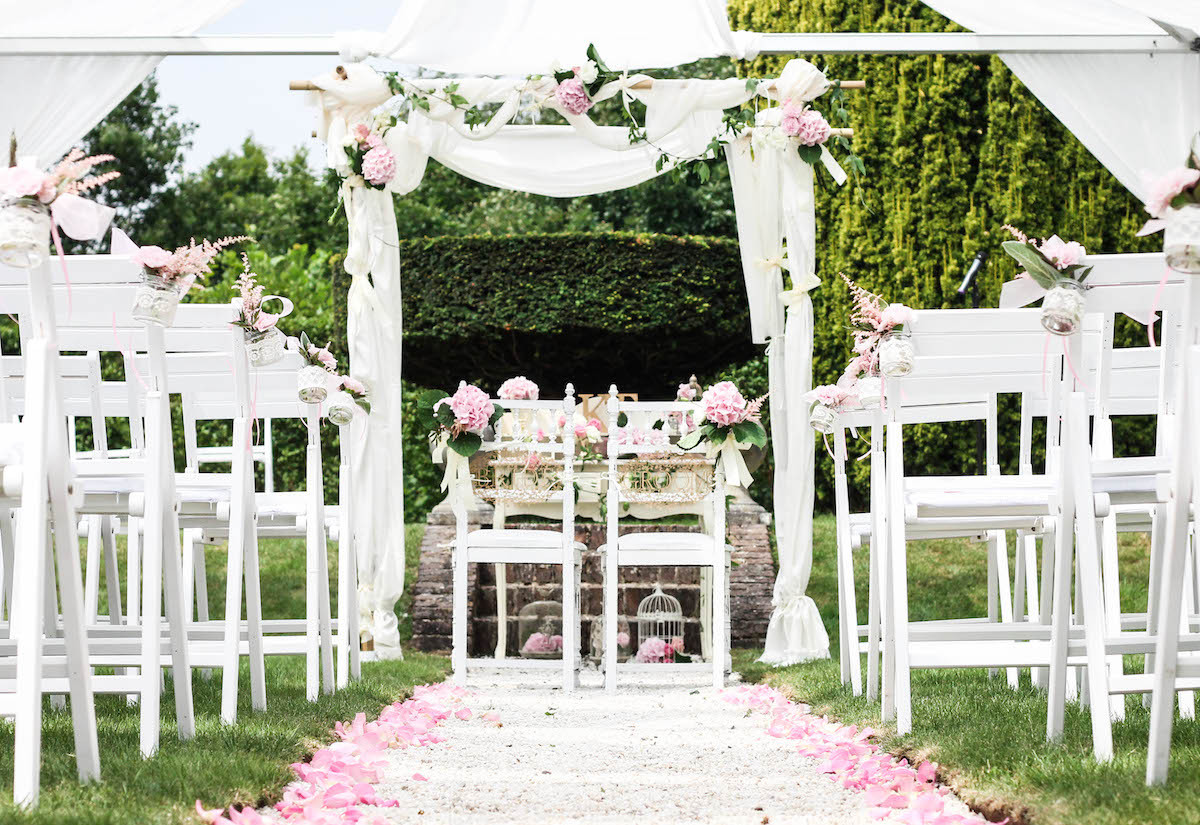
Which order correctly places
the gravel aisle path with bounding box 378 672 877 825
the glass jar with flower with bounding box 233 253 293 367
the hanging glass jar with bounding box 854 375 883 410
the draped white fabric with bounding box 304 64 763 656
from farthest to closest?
the draped white fabric with bounding box 304 64 763 656
the hanging glass jar with bounding box 854 375 883 410
the glass jar with flower with bounding box 233 253 293 367
the gravel aisle path with bounding box 378 672 877 825

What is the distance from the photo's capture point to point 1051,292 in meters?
3.06

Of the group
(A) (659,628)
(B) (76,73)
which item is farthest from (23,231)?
(A) (659,628)

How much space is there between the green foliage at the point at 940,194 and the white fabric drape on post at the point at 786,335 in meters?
3.12

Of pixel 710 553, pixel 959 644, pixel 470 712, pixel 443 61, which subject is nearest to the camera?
pixel 959 644

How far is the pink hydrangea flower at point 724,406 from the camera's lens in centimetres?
574

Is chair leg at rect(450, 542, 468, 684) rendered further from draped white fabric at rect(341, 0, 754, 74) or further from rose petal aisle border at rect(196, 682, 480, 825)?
draped white fabric at rect(341, 0, 754, 74)

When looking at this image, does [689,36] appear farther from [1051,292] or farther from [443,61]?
[1051,292]

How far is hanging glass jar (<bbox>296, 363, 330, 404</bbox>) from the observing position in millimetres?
4410

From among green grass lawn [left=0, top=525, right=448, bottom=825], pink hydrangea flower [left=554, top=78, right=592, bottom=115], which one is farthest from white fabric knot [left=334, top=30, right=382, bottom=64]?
green grass lawn [left=0, top=525, right=448, bottom=825]

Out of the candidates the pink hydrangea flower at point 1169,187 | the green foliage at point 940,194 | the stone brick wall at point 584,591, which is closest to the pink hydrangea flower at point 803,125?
the stone brick wall at point 584,591

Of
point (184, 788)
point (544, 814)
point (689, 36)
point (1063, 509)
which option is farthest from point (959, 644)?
point (689, 36)

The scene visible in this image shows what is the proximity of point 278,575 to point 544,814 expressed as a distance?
582 cm

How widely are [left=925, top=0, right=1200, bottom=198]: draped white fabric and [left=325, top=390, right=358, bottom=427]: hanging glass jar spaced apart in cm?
323

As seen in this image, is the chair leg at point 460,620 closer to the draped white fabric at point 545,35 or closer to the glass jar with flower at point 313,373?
the glass jar with flower at point 313,373
